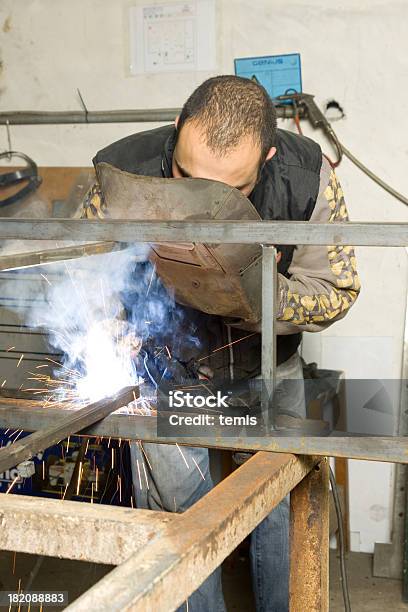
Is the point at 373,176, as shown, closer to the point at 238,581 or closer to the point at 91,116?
the point at 91,116

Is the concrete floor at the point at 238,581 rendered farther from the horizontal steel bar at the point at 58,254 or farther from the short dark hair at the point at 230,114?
the short dark hair at the point at 230,114

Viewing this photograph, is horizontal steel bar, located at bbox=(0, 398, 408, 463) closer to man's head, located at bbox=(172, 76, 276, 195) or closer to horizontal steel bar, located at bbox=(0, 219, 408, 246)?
horizontal steel bar, located at bbox=(0, 219, 408, 246)

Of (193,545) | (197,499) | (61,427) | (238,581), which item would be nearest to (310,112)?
(197,499)

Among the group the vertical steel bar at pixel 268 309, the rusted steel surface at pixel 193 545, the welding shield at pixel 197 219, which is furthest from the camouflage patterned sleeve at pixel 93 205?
the rusted steel surface at pixel 193 545

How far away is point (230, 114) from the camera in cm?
157

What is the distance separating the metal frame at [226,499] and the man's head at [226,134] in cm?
33

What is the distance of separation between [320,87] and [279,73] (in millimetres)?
150

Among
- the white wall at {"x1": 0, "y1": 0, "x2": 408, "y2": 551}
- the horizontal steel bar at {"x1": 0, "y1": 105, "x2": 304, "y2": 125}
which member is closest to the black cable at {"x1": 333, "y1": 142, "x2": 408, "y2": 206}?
the white wall at {"x1": 0, "y1": 0, "x2": 408, "y2": 551}

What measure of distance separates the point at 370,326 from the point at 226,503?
2001 millimetres

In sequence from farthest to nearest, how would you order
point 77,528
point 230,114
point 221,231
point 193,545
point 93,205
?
point 93,205 < point 230,114 < point 221,231 < point 77,528 < point 193,545

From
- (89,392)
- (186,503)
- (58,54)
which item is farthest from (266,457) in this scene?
(58,54)

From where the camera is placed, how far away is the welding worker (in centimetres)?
155

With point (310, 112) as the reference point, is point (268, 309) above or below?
below

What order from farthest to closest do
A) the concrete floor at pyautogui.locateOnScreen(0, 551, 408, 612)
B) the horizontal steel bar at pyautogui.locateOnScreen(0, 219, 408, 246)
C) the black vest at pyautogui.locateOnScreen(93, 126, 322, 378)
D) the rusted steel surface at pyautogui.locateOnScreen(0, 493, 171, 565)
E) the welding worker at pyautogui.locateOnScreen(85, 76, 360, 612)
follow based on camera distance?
the concrete floor at pyautogui.locateOnScreen(0, 551, 408, 612), the black vest at pyautogui.locateOnScreen(93, 126, 322, 378), the welding worker at pyautogui.locateOnScreen(85, 76, 360, 612), the horizontal steel bar at pyautogui.locateOnScreen(0, 219, 408, 246), the rusted steel surface at pyautogui.locateOnScreen(0, 493, 171, 565)
